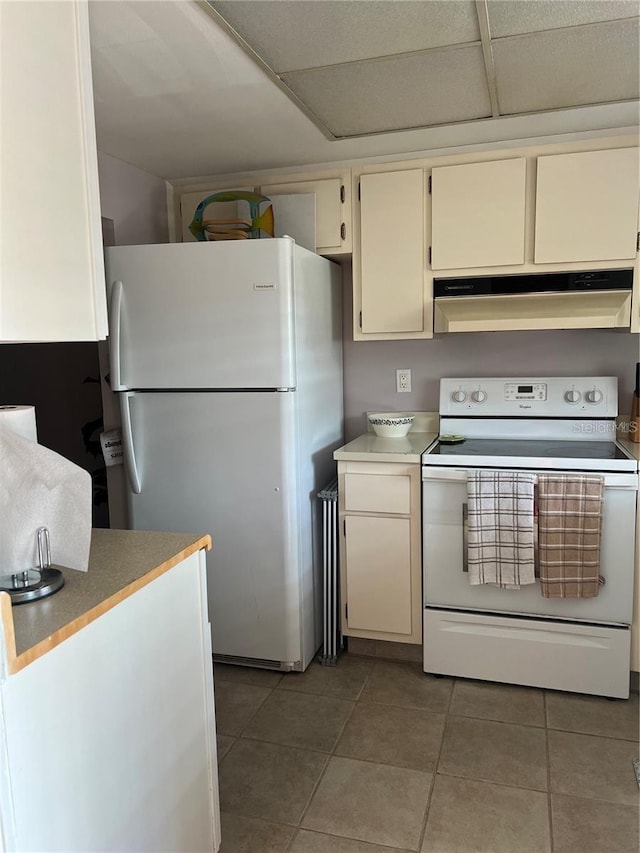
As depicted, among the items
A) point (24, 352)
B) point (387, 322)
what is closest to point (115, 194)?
point (387, 322)

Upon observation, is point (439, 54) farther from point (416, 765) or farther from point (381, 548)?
point (416, 765)

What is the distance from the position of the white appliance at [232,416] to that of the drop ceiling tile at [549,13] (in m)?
1.02

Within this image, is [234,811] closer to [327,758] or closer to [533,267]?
[327,758]

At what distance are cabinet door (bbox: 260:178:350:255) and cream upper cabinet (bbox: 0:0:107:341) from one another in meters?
1.58

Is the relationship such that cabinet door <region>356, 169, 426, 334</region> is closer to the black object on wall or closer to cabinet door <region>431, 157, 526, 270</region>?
cabinet door <region>431, 157, 526, 270</region>

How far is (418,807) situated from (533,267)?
6.54ft

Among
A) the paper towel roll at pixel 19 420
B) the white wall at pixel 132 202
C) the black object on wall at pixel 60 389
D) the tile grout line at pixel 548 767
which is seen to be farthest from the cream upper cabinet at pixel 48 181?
the black object on wall at pixel 60 389

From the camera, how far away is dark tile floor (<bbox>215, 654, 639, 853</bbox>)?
1.76 m

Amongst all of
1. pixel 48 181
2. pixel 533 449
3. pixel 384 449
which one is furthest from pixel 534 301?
pixel 48 181

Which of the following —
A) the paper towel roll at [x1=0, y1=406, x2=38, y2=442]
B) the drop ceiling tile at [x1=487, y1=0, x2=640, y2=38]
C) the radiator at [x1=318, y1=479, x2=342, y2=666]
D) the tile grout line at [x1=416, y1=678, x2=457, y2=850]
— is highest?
the drop ceiling tile at [x1=487, y1=0, x2=640, y2=38]

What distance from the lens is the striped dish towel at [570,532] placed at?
89.0 inches

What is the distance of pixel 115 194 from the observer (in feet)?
8.93

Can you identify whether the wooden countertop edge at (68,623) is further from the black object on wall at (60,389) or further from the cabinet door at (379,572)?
the black object on wall at (60,389)

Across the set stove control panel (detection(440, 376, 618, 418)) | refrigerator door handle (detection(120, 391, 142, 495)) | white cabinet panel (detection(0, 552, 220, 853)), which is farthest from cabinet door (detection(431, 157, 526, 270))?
white cabinet panel (detection(0, 552, 220, 853))
